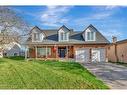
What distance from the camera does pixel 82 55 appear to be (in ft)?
84.7

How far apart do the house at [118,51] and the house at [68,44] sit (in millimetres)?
1349

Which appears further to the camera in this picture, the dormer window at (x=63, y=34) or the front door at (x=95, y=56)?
the dormer window at (x=63, y=34)

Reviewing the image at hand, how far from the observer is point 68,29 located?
26.5 m

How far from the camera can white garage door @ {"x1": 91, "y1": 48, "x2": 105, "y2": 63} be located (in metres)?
25.8

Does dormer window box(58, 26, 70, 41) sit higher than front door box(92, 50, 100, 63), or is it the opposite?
dormer window box(58, 26, 70, 41)

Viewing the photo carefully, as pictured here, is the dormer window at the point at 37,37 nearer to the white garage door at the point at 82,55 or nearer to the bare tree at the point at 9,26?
the white garage door at the point at 82,55

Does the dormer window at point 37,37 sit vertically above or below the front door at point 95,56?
above

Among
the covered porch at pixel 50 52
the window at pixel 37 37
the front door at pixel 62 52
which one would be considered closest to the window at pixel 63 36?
the covered porch at pixel 50 52

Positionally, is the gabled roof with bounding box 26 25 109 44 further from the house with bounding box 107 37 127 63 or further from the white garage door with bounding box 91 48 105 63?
the house with bounding box 107 37 127 63

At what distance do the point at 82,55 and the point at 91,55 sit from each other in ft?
2.75

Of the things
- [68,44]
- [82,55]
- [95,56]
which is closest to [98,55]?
[95,56]

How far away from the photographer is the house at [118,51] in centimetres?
2478

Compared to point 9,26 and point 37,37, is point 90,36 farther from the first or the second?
point 9,26

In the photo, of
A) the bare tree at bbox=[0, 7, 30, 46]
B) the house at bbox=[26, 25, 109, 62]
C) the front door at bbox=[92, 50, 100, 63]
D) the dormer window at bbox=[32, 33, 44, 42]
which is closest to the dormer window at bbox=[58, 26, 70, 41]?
the house at bbox=[26, 25, 109, 62]
